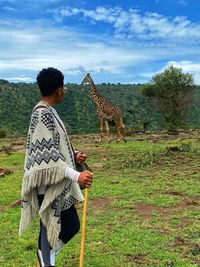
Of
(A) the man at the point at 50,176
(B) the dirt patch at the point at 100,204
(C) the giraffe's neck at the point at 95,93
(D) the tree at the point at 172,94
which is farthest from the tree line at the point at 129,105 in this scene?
(A) the man at the point at 50,176

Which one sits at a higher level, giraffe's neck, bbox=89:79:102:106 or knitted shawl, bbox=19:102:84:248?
giraffe's neck, bbox=89:79:102:106

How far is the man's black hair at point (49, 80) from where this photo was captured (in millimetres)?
4410

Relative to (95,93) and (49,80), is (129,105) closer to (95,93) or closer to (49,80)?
(95,93)

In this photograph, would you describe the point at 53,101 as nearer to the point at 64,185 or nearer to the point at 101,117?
the point at 64,185

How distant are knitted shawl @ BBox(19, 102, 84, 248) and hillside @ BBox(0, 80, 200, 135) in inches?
1533

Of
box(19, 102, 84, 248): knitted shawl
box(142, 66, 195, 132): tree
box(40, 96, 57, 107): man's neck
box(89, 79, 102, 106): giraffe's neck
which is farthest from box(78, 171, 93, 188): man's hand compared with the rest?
box(142, 66, 195, 132): tree

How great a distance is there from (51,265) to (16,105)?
50.4 metres

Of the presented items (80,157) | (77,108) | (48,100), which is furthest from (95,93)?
(77,108)

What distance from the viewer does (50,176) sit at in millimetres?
4281

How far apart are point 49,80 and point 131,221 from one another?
3701 mm

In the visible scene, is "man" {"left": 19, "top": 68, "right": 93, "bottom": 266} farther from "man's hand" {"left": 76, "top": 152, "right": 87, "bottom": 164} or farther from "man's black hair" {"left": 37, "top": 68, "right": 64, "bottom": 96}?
"man's hand" {"left": 76, "top": 152, "right": 87, "bottom": 164}

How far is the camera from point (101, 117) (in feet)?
69.4

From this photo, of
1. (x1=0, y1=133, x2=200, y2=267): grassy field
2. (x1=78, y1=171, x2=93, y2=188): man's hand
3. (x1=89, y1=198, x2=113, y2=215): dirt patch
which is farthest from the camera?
(x1=89, y1=198, x2=113, y2=215): dirt patch

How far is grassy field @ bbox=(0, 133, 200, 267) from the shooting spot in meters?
5.79
